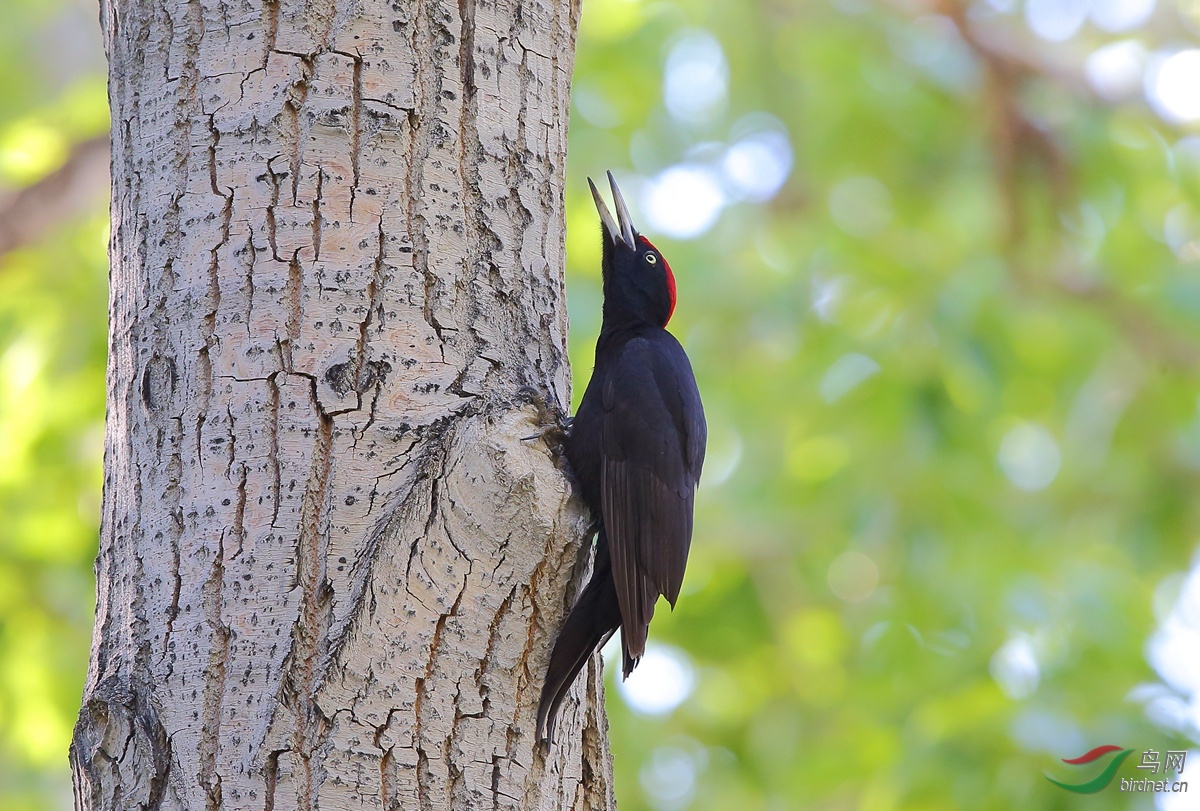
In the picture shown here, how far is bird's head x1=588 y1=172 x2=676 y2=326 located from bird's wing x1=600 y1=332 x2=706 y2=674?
0.38 metres

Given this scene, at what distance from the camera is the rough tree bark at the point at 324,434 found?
1.62 m

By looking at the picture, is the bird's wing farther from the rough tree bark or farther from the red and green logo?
the red and green logo

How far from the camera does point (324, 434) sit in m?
1.76

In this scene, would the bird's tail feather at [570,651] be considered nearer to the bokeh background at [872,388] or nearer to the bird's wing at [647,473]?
the bird's wing at [647,473]

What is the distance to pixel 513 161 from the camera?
6.88 feet

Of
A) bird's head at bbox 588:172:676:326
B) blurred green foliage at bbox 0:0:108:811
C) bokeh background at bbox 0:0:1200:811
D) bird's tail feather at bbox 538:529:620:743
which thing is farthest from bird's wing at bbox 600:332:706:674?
blurred green foliage at bbox 0:0:108:811

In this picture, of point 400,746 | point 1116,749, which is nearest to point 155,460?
point 400,746

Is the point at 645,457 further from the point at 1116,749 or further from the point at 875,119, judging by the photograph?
the point at 875,119

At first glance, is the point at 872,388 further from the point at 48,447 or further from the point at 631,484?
the point at 48,447

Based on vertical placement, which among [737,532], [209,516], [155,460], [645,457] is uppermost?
[737,532]

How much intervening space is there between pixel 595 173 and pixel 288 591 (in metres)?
4.24

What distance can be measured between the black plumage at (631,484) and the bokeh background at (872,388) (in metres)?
1.68

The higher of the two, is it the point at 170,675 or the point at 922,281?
the point at 922,281

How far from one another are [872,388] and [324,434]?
127 inches
